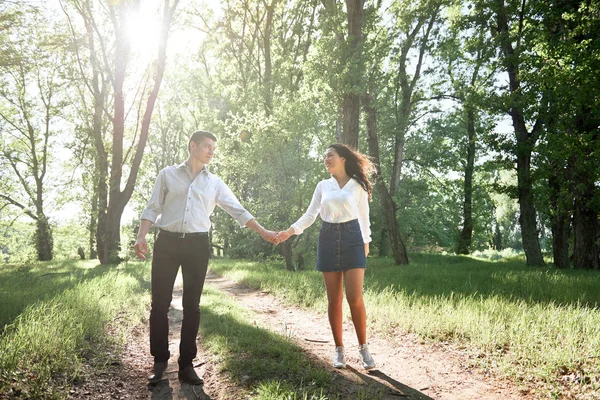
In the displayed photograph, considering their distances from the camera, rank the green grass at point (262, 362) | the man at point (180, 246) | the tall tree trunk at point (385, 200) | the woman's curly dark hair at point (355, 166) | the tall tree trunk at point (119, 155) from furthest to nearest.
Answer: the tall tree trunk at point (385, 200), the tall tree trunk at point (119, 155), the woman's curly dark hair at point (355, 166), the man at point (180, 246), the green grass at point (262, 362)

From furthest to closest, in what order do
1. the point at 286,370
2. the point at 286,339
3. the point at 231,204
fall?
1. the point at 286,339
2. the point at 231,204
3. the point at 286,370

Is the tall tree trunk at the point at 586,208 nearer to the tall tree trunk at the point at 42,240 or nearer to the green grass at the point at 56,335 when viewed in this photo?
the green grass at the point at 56,335

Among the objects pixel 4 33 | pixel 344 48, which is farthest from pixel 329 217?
pixel 4 33

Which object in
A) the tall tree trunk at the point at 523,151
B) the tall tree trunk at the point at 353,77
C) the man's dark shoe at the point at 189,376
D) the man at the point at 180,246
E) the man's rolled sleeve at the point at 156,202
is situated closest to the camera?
the man's dark shoe at the point at 189,376

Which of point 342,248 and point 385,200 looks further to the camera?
point 385,200

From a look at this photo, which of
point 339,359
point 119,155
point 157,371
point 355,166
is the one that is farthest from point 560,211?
point 119,155

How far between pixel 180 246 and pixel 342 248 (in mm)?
1739

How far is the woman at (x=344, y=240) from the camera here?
4.39 meters

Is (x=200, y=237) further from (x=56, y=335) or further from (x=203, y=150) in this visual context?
(x=56, y=335)

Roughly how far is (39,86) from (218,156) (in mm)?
18567

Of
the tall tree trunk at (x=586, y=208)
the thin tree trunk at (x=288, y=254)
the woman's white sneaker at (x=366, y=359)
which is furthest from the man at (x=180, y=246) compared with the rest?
the tall tree trunk at (x=586, y=208)

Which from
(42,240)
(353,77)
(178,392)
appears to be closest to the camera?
(178,392)

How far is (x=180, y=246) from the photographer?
Result: 4.14 metres

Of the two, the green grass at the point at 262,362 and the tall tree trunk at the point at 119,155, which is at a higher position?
the tall tree trunk at the point at 119,155
